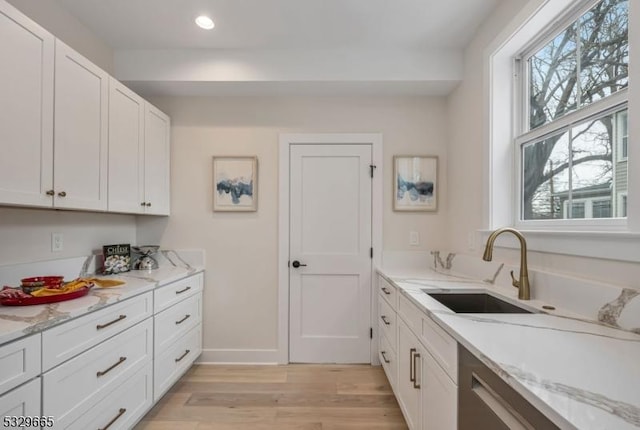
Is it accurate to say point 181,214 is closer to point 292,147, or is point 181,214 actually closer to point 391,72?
point 292,147

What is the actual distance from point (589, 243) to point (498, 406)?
2.73ft

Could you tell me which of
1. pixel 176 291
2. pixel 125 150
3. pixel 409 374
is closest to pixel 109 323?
pixel 176 291

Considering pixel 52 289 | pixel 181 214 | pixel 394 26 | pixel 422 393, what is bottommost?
pixel 422 393

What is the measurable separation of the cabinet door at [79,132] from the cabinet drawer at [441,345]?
1.96 metres

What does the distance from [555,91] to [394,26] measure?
1126 mm

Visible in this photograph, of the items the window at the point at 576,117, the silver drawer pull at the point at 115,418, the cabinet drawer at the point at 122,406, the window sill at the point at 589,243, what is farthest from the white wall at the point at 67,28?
the window sill at the point at 589,243

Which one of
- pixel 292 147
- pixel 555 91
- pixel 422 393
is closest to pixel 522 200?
pixel 555 91

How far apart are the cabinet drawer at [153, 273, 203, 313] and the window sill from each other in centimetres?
225

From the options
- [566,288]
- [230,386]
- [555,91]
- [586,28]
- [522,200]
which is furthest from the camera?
[230,386]

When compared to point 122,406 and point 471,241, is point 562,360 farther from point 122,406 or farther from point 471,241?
point 122,406

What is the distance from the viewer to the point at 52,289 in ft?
4.70

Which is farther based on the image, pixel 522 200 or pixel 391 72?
pixel 391 72

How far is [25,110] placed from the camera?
4.40ft

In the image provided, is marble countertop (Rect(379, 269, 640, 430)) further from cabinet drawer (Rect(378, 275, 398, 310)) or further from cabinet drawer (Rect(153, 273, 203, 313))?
cabinet drawer (Rect(153, 273, 203, 313))
